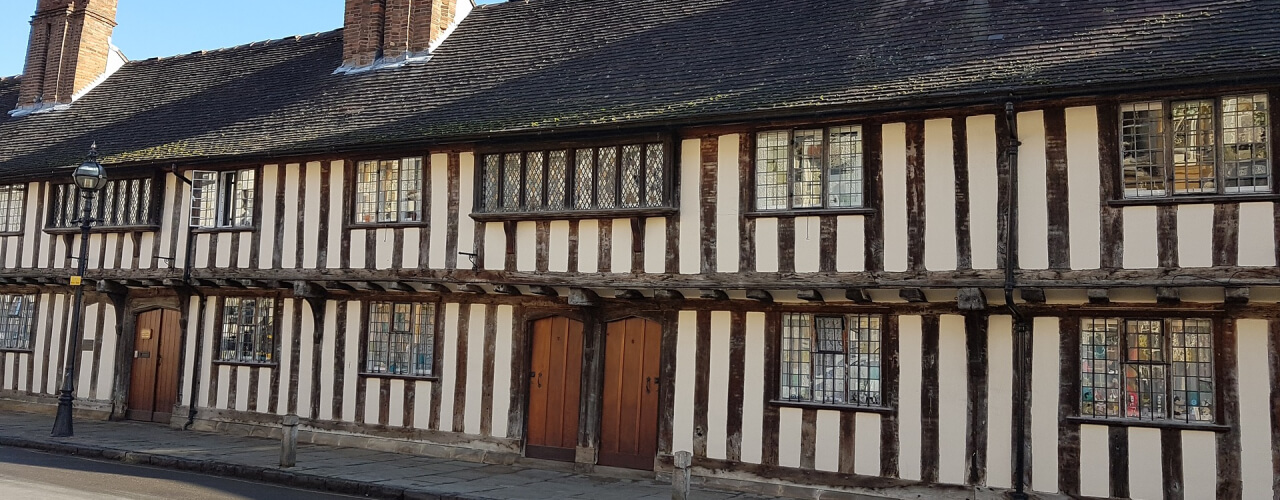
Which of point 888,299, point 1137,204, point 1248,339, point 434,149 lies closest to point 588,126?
point 434,149

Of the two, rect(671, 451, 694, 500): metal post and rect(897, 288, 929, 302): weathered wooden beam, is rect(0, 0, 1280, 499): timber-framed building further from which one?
rect(671, 451, 694, 500): metal post

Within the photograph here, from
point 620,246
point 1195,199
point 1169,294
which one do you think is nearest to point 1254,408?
point 1169,294

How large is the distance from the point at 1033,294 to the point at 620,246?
500 centimetres

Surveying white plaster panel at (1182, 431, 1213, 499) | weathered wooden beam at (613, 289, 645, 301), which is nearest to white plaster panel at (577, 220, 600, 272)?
weathered wooden beam at (613, 289, 645, 301)

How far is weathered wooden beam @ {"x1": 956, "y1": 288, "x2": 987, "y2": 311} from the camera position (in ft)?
34.3

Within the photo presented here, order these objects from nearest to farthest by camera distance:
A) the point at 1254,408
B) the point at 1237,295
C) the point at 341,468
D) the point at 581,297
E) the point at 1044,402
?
the point at 1237,295
the point at 1254,408
the point at 1044,402
the point at 341,468
the point at 581,297

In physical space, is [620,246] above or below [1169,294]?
above

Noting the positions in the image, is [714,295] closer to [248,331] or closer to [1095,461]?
[1095,461]

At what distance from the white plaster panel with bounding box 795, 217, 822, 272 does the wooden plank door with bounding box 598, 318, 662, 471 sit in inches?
90.1

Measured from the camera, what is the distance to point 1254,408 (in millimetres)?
9672

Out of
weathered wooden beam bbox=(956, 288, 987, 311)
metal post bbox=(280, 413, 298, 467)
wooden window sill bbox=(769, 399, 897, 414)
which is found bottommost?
metal post bbox=(280, 413, 298, 467)

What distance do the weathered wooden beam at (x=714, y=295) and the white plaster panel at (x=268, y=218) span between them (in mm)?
7447

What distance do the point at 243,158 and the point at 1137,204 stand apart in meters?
12.7

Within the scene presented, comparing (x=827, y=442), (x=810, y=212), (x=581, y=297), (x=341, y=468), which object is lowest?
(x=341, y=468)
